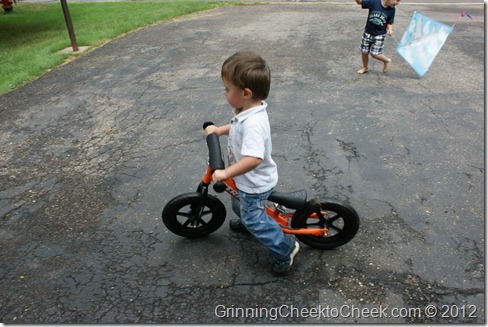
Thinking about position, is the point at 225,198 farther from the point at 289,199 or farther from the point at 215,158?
the point at 215,158

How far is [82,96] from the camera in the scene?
5.93 meters

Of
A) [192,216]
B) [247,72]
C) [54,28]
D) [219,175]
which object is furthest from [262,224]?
[54,28]

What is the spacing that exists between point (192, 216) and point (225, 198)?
64 centimetres

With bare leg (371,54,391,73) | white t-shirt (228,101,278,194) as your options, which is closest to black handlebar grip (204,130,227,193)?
white t-shirt (228,101,278,194)

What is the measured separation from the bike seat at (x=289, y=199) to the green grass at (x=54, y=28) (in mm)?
5661

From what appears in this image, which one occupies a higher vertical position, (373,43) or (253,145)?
(253,145)

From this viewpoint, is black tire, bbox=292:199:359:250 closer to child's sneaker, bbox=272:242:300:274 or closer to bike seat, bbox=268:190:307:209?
bike seat, bbox=268:190:307:209

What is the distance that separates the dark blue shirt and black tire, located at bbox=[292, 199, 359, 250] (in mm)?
3951

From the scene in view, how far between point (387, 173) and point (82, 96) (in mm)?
4486

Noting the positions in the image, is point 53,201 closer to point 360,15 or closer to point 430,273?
point 430,273

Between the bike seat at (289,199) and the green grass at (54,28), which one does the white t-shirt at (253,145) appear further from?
the green grass at (54,28)

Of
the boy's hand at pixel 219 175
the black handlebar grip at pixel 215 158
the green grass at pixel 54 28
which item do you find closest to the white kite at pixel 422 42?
the black handlebar grip at pixel 215 158

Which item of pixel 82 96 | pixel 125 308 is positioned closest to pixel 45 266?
pixel 125 308

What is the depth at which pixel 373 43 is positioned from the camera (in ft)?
19.4
